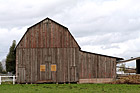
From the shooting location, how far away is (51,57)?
118 ft

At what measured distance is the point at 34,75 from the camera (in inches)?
1417

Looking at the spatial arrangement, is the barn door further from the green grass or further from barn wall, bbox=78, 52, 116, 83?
the green grass

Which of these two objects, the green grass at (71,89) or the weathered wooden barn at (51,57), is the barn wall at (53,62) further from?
the green grass at (71,89)

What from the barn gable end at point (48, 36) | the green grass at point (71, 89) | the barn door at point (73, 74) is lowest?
the green grass at point (71, 89)

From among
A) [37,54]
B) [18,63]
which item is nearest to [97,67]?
[37,54]

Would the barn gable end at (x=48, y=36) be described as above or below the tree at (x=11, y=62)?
above

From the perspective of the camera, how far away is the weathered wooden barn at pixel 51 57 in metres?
36.0

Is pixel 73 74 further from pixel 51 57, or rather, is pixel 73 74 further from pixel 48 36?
pixel 48 36

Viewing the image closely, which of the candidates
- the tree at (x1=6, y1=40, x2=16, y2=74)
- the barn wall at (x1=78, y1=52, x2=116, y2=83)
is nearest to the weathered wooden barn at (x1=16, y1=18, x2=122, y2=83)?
the barn wall at (x1=78, y1=52, x2=116, y2=83)

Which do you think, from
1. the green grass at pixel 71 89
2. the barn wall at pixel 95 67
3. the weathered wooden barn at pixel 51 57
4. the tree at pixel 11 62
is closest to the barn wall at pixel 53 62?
the weathered wooden barn at pixel 51 57

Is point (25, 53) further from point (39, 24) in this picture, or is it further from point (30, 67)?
point (39, 24)

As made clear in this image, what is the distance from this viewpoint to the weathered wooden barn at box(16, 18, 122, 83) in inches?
1417

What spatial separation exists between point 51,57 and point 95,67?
5980 mm

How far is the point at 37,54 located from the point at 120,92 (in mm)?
17210
